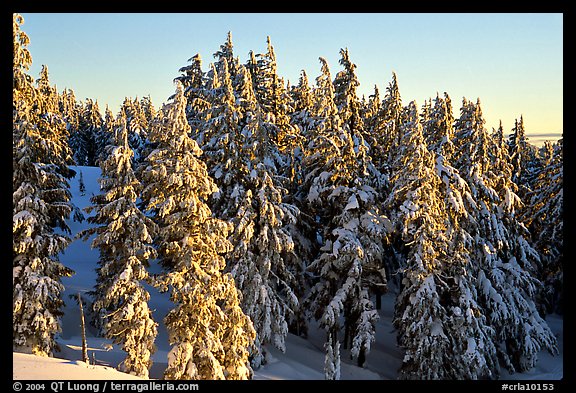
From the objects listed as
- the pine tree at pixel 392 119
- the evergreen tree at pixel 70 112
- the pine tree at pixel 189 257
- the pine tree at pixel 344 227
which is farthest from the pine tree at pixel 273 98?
the evergreen tree at pixel 70 112

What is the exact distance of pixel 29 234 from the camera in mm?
18125

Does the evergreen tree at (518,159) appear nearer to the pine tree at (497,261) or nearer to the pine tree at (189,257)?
the pine tree at (497,261)

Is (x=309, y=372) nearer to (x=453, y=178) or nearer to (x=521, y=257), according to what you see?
(x=453, y=178)

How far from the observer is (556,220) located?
30.6 metres

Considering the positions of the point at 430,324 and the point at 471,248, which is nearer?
the point at 430,324

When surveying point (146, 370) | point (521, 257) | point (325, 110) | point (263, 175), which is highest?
point (325, 110)

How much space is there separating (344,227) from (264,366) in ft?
27.1

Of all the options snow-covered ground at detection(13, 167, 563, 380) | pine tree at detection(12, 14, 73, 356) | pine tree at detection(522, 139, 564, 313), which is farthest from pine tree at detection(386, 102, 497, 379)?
pine tree at detection(12, 14, 73, 356)

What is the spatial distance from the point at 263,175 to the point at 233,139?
2.40m

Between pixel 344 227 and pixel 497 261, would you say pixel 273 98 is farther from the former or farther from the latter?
pixel 497 261

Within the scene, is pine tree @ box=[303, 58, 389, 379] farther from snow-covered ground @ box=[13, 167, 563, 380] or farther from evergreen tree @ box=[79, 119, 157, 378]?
evergreen tree @ box=[79, 119, 157, 378]

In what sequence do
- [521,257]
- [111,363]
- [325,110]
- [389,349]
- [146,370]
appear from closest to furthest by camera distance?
[146,370]
[111,363]
[325,110]
[521,257]
[389,349]

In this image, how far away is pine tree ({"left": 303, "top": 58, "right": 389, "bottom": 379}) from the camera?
23.4 m

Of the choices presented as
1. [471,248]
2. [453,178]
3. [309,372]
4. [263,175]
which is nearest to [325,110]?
[263,175]
